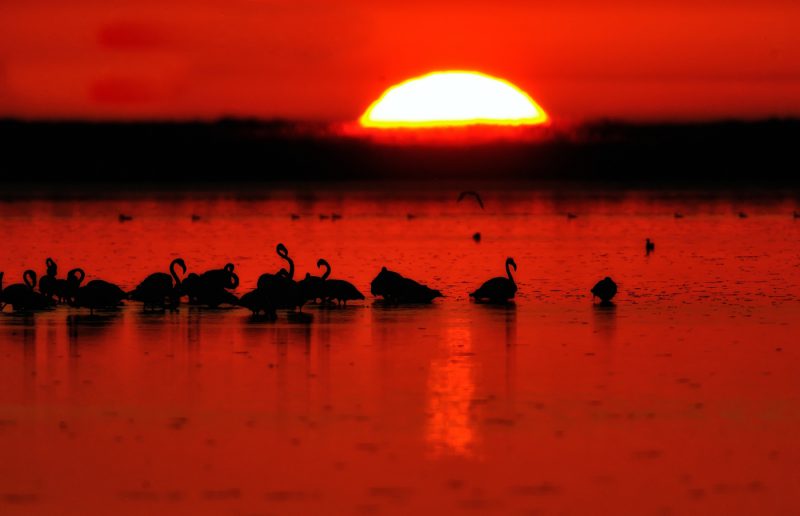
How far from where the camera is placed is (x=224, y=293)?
76.7 ft

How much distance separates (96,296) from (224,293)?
75.4 inches

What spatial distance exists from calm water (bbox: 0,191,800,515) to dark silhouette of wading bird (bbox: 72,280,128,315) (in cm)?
22

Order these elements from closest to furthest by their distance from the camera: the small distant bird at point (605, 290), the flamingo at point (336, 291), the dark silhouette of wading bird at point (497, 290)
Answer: the flamingo at point (336, 291) < the dark silhouette of wading bird at point (497, 290) < the small distant bird at point (605, 290)

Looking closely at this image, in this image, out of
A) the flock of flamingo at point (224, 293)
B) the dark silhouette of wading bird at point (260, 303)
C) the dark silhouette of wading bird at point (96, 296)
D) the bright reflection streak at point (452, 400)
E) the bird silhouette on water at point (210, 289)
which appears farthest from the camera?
the bird silhouette on water at point (210, 289)

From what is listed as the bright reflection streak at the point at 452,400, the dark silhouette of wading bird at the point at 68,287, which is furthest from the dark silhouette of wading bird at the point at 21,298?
the bright reflection streak at the point at 452,400

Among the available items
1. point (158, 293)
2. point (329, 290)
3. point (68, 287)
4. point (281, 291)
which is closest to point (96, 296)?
point (158, 293)

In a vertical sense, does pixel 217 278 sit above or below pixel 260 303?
above

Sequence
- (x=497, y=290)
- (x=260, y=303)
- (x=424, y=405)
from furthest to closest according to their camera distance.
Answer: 1. (x=497, y=290)
2. (x=260, y=303)
3. (x=424, y=405)

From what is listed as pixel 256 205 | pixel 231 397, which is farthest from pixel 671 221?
pixel 231 397

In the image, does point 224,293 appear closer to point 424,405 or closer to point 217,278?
point 217,278

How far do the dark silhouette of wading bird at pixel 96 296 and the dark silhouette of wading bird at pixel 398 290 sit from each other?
403cm

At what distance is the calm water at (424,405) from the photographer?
11180mm

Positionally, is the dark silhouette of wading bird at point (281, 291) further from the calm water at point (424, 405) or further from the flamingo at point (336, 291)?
the flamingo at point (336, 291)

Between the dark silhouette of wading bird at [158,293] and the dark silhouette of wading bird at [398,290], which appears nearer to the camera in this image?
the dark silhouette of wading bird at [158,293]
